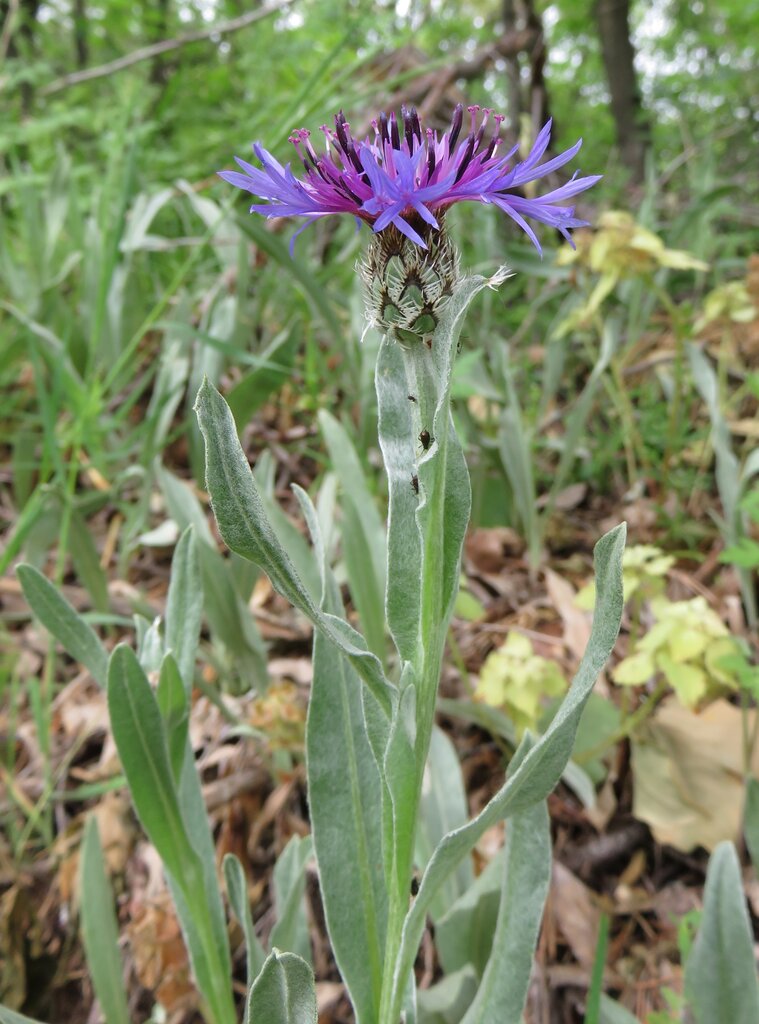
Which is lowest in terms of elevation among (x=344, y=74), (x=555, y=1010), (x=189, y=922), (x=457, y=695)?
(x=555, y=1010)

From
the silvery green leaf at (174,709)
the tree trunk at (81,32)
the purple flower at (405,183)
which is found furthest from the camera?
the tree trunk at (81,32)

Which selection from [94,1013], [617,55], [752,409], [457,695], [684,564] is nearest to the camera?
[94,1013]

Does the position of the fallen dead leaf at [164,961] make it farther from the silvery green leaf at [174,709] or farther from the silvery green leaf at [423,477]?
the silvery green leaf at [423,477]

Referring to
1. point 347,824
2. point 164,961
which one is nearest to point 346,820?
point 347,824

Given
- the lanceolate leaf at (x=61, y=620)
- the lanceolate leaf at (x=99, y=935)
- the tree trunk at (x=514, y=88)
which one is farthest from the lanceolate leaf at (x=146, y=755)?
the tree trunk at (x=514, y=88)

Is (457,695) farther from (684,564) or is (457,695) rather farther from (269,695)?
(684,564)

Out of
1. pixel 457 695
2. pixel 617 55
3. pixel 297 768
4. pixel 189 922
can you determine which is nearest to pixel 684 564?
A: pixel 457 695
